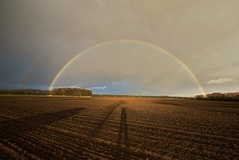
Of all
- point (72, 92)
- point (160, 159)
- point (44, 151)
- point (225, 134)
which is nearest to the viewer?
point (160, 159)

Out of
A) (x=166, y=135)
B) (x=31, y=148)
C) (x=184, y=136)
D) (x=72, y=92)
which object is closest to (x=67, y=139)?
(x=31, y=148)

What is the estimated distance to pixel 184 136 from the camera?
454 inches

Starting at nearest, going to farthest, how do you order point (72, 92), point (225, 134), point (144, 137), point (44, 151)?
point (44, 151) → point (144, 137) → point (225, 134) → point (72, 92)

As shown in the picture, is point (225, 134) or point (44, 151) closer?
point (44, 151)

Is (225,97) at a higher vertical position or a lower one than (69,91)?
lower

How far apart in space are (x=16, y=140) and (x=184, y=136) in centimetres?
1003

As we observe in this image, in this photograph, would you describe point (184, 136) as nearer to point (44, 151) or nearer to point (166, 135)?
point (166, 135)

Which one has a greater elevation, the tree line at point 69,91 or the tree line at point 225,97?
the tree line at point 69,91

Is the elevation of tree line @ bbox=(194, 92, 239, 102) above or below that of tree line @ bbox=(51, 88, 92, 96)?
below

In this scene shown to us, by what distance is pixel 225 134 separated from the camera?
486 inches

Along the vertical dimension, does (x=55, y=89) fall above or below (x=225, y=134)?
above

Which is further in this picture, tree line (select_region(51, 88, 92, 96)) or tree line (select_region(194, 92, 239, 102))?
tree line (select_region(51, 88, 92, 96))

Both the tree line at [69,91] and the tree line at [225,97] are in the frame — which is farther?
the tree line at [69,91]

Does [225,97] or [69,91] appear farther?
[69,91]
